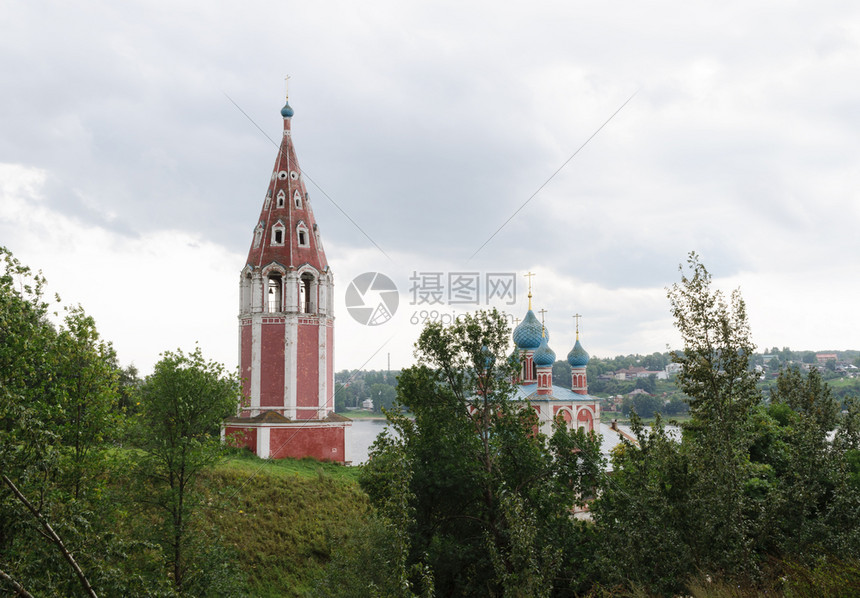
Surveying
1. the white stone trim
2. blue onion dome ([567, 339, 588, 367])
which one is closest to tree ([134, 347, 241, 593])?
the white stone trim

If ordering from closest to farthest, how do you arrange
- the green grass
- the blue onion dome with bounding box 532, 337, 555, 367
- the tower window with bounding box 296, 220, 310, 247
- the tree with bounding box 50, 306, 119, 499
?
the tree with bounding box 50, 306, 119, 499, the green grass, the tower window with bounding box 296, 220, 310, 247, the blue onion dome with bounding box 532, 337, 555, 367

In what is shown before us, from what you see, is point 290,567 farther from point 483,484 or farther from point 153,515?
point 483,484

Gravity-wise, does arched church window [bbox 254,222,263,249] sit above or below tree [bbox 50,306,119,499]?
above

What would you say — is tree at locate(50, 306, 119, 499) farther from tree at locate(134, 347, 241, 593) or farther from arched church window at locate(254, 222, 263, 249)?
arched church window at locate(254, 222, 263, 249)

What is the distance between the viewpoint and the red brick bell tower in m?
31.4

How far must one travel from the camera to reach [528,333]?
5150 centimetres

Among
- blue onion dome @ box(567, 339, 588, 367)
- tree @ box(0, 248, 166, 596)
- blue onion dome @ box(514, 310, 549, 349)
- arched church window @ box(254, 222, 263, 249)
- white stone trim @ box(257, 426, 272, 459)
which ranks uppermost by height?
arched church window @ box(254, 222, 263, 249)

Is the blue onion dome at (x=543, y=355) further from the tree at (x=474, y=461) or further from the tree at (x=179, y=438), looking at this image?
the tree at (x=179, y=438)

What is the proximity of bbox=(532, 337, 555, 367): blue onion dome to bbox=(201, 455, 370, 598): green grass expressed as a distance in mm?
26005

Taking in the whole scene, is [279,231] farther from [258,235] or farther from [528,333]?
[528,333]

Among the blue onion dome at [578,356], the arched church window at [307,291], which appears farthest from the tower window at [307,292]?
the blue onion dome at [578,356]

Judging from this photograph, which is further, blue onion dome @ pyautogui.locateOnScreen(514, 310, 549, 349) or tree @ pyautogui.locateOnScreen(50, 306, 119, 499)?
blue onion dome @ pyautogui.locateOnScreen(514, 310, 549, 349)

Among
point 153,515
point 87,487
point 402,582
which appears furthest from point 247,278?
point 402,582

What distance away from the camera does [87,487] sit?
13609 millimetres
